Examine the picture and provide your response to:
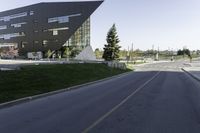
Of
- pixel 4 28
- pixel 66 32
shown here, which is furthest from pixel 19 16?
pixel 66 32

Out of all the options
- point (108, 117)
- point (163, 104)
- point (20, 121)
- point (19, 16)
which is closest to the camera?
point (20, 121)

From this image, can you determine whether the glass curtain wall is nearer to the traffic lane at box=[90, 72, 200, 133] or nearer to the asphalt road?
the asphalt road

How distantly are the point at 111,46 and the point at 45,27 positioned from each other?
27.3 meters

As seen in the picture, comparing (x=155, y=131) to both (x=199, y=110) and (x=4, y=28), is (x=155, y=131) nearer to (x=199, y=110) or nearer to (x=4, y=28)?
(x=199, y=110)

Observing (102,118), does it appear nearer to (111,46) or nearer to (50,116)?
(50,116)

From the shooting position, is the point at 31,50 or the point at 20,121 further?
the point at 31,50

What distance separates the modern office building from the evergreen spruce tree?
430 inches

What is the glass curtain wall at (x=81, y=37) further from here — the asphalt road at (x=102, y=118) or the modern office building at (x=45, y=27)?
the asphalt road at (x=102, y=118)

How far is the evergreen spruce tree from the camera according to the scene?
88.2 metres

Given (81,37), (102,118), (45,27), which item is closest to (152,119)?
(102,118)

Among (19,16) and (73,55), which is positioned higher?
(19,16)

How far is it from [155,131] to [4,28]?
123 metres

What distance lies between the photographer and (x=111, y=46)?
88438 millimetres

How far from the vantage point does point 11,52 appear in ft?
358
